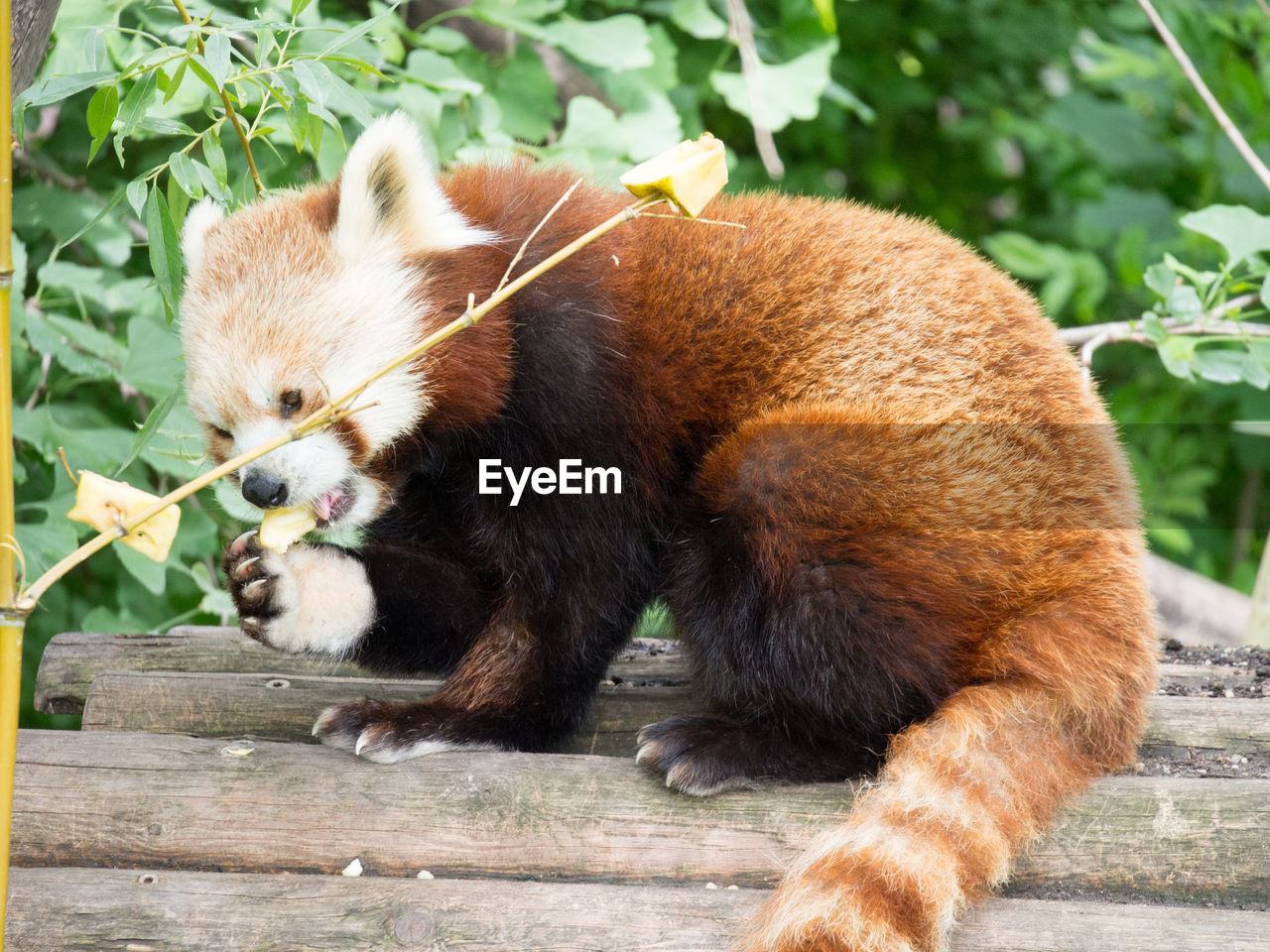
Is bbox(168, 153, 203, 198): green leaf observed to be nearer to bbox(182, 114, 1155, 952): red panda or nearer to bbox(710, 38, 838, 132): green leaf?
bbox(182, 114, 1155, 952): red panda

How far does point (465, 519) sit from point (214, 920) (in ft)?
2.82

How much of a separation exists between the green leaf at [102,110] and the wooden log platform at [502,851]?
1079mm

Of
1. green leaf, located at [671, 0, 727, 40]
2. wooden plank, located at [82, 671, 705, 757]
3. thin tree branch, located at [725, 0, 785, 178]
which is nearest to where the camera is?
wooden plank, located at [82, 671, 705, 757]

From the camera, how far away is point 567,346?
217 centimetres

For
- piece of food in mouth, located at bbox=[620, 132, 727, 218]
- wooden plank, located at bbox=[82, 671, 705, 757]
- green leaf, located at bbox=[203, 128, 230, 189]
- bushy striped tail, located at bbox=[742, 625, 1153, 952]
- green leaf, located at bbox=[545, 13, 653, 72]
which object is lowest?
wooden plank, located at bbox=[82, 671, 705, 757]

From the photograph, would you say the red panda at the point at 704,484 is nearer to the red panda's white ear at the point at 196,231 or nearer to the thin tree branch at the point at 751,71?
the red panda's white ear at the point at 196,231

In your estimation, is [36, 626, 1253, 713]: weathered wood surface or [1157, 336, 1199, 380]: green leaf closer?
[36, 626, 1253, 713]: weathered wood surface

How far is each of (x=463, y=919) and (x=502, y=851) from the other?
17cm

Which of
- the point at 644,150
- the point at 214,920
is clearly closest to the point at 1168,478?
the point at 644,150

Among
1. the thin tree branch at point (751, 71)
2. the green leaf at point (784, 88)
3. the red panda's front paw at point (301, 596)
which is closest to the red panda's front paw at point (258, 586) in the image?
the red panda's front paw at point (301, 596)

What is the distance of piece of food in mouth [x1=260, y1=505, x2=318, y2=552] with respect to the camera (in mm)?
2078

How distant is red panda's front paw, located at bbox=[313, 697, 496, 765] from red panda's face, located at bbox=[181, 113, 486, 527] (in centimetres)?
36

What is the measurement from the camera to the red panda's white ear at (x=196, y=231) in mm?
2236

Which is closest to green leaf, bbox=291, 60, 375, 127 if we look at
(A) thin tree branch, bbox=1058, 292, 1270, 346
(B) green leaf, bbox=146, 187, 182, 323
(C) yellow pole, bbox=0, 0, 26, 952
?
(B) green leaf, bbox=146, 187, 182, 323
